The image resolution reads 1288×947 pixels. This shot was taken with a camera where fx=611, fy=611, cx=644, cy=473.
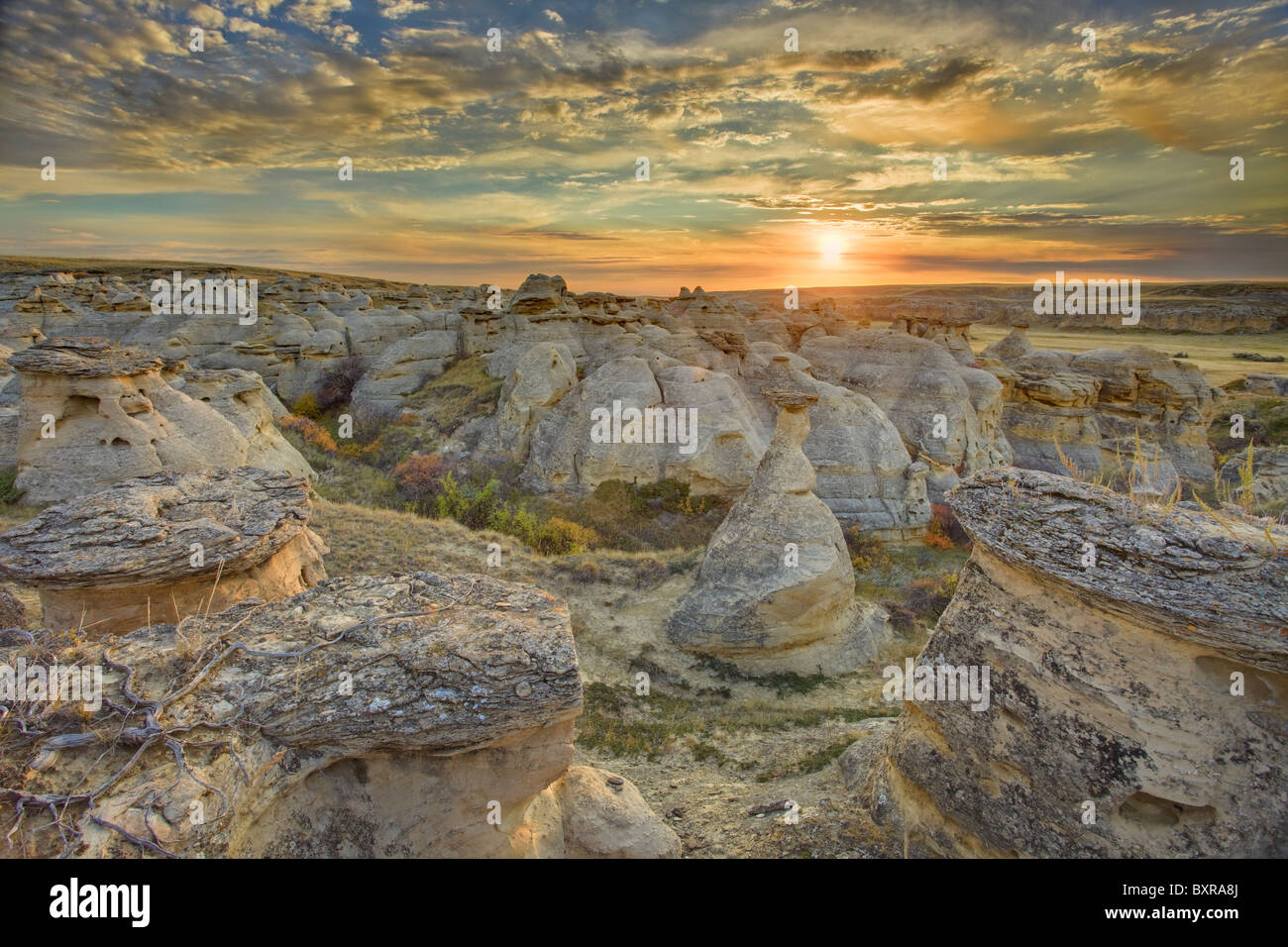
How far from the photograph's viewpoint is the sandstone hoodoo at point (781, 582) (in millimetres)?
12078

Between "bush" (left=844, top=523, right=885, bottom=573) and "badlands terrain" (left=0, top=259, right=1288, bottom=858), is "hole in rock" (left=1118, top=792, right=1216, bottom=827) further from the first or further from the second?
"bush" (left=844, top=523, right=885, bottom=573)

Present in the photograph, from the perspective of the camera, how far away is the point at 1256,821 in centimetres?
407

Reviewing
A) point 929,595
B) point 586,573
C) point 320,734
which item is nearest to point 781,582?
point 586,573

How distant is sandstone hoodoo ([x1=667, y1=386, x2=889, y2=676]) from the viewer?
1208 centimetres

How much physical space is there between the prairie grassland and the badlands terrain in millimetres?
30757

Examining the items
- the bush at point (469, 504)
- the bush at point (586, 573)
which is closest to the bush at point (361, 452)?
the bush at point (469, 504)

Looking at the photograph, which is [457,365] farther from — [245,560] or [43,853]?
[43,853]

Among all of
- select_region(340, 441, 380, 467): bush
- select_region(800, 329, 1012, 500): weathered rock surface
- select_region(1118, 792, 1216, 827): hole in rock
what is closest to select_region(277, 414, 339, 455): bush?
select_region(340, 441, 380, 467): bush

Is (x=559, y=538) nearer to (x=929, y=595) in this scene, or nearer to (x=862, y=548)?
(x=862, y=548)

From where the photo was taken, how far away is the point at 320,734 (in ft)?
12.1

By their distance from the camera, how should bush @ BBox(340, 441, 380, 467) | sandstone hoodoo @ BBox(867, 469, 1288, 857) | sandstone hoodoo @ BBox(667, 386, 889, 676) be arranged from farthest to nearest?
bush @ BBox(340, 441, 380, 467)
sandstone hoodoo @ BBox(667, 386, 889, 676)
sandstone hoodoo @ BBox(867, 469, 1288, 857)

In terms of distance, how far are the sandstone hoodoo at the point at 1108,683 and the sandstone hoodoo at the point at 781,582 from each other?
6.43 m

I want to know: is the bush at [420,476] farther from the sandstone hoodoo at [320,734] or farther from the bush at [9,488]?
the sandstone hoodoo at [320,734]
